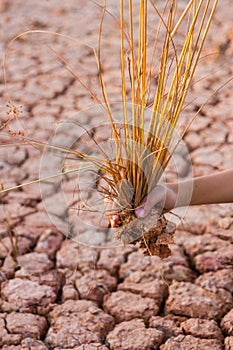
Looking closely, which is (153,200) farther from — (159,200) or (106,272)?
(106,272)

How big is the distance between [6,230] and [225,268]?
0.81 meters

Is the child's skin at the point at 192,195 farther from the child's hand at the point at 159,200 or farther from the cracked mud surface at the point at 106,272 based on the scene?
the cracked mud surface at the point at 106,272

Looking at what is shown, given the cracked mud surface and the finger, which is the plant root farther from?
the cracked mud surface

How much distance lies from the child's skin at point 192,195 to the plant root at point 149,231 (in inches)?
0.9

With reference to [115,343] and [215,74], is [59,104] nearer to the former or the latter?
[215,74]

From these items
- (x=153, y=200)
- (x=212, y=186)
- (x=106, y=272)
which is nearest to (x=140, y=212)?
(x=153, y=200)

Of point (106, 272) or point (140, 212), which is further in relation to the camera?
point (106, 272)

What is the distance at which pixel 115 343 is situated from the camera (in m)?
2.13

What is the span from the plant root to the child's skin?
2 cm

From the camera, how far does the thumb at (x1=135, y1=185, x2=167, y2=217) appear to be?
1.80 meters

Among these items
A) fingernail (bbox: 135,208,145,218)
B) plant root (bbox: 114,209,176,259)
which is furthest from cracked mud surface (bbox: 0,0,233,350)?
fingernail (bbox: 135,208,145,218)

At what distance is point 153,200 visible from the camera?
1803 millimetres

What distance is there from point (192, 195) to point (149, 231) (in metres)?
0.14

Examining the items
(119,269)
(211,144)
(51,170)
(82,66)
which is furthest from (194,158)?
(82,66)
